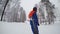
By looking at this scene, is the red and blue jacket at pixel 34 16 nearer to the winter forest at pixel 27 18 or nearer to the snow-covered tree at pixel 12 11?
the winter forest at pixel 27 18

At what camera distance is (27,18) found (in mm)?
1810

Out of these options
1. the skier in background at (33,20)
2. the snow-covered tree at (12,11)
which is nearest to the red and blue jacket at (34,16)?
the skier in background at (33,20)

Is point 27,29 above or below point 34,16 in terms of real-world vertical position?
below

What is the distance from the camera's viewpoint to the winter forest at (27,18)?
1.80 metres

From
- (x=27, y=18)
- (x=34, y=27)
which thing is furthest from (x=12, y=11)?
(x=34, y=27)

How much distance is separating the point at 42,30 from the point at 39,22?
3.9 inches

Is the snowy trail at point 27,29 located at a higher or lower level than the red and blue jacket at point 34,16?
lower

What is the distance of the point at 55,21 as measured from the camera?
71.1 inches

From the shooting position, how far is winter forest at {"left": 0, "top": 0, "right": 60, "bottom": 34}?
1801 mm

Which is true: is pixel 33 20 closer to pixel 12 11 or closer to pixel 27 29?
pixel 27 29

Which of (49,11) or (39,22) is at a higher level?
(49,11)

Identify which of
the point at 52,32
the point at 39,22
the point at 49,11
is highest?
the point at 49,11

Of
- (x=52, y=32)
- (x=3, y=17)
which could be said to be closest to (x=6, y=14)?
(x=3, y=17)

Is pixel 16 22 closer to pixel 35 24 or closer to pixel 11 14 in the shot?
pixel 11 14
